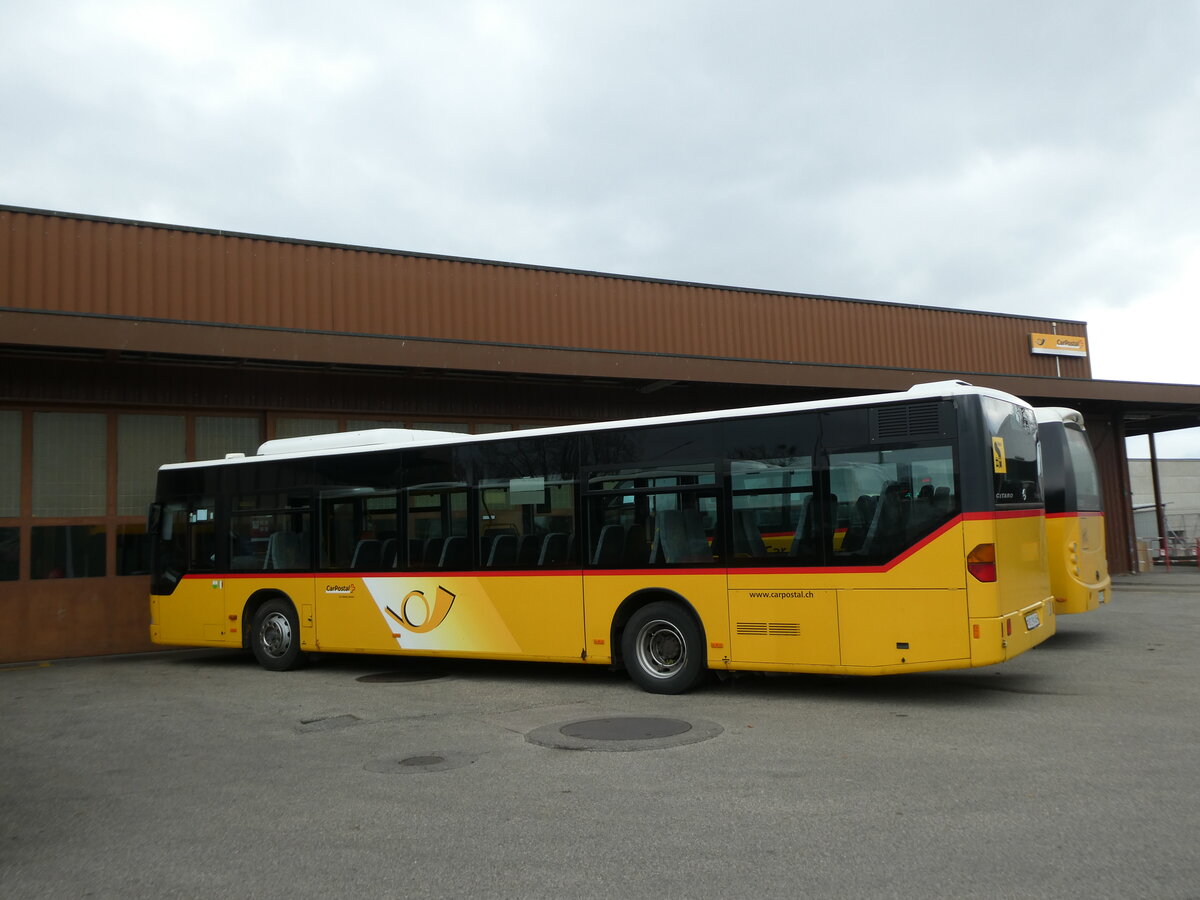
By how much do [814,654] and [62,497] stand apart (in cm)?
1180

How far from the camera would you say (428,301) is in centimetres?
1828

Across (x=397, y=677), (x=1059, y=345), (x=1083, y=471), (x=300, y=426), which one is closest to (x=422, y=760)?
(x=397, y=677)

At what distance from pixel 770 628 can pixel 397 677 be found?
529 cm

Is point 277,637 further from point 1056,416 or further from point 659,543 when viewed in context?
point 1056,416

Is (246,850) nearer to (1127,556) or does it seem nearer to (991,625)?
(991,625)

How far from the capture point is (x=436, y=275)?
18391 mm

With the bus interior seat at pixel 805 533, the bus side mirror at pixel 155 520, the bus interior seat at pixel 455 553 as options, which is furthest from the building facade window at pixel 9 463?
the bus interior seat at pixel 805 533

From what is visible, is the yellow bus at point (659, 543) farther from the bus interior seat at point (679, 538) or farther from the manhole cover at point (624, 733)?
the manhole cover at point (624, 733)

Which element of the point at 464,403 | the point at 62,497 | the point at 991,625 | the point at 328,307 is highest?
the point at 328,307

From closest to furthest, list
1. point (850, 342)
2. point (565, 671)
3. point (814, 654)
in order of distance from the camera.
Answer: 1. point (814, 654)
2. point (565, 671)
3. point (850, 342)

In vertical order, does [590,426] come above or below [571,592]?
above

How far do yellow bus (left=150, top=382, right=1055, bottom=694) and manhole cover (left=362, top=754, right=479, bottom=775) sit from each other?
10.3 feet

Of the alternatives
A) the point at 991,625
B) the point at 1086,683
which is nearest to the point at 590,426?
the point at 991,625

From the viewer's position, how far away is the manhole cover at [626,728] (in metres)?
8.19
